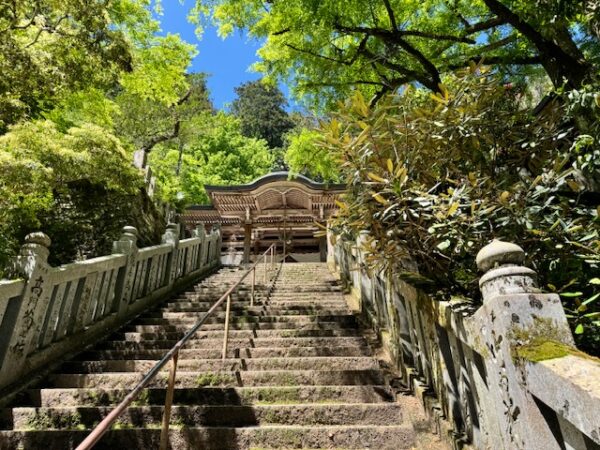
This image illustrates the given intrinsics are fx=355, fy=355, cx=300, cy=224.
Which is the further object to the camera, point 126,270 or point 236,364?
point 126,270

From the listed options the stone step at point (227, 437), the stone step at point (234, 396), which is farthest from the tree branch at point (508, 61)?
the stone step at point (227, 437)

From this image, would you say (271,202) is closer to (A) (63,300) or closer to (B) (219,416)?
(A) (63,300)

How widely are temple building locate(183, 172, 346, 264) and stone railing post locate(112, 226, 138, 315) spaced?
6.76 meters

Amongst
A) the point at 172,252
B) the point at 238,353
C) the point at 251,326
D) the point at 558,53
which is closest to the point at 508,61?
the point at 558,53

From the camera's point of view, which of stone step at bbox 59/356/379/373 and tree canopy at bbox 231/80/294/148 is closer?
stone step at bbox 59/356/379/373

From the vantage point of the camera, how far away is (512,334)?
151 centimetres

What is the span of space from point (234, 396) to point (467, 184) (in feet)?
8.90

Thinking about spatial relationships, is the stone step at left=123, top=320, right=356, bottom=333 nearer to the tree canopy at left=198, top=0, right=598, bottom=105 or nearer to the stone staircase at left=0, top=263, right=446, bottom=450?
the stone staircase at left=0, top=263, right=446, bottom=450

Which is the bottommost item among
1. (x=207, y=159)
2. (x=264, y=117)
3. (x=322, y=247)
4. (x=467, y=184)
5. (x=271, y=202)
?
(x=467, y=184)

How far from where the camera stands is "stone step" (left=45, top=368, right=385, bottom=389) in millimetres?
3537

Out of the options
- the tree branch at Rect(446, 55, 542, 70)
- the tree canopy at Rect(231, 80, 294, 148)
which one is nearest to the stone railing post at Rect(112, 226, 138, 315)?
the tree branch at Rect(446, 55, 542, 70)

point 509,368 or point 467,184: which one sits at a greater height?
point 467,184

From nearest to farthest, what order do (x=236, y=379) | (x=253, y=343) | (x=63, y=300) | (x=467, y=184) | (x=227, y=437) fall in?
(x=467, y=184) < (x=227, y=437) < (x=236, y=379) < (x=63, y=300) < (x=253, y=343)

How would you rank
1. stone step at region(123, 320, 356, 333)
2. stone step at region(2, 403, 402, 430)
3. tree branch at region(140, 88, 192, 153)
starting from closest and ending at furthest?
stone step at region(2, 403, 402, 430) < stone step at region(123, 320, 356, 333) < tree branch at region(140, 88, 192, 153)
